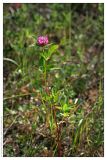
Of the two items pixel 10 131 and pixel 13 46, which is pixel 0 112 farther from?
pixel 13 46

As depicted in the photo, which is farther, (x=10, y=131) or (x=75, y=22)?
(x=75, y=22)

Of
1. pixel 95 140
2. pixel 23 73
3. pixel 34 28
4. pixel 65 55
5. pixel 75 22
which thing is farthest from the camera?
pixel 75 22

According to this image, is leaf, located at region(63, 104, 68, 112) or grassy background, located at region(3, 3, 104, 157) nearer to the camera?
leaf, located at region(63, 104, 68, 112)

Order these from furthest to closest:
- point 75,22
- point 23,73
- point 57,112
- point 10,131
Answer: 1. point 75,22
2. point 23,73
3. point 10,131
4. point 57,112

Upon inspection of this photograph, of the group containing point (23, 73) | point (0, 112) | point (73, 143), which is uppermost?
point (23, 73)

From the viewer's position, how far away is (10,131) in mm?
2783

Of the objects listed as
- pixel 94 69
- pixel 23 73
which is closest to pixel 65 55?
pixel 94 69

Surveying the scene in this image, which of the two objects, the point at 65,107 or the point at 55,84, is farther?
the point at 55,84

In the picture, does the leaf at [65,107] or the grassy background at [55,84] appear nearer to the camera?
the leaf at [65,107]

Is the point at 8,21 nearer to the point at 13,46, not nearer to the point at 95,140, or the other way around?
the point at 13,46

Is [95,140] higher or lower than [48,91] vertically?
lower

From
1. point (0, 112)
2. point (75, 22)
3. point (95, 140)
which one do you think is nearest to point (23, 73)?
point (0, 112)

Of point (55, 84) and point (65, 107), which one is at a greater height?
point (55, 84)

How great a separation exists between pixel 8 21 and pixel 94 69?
856 millimetres
